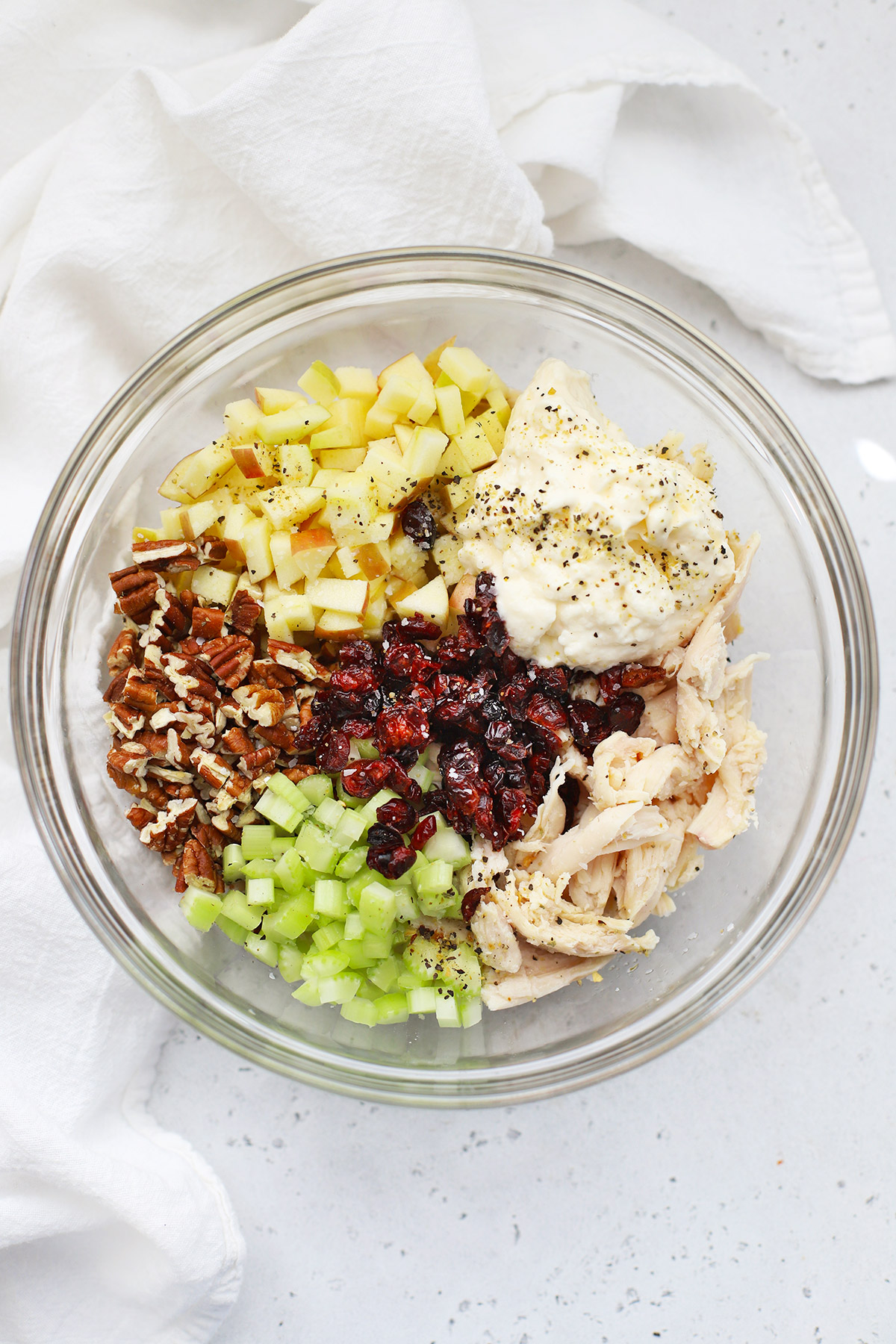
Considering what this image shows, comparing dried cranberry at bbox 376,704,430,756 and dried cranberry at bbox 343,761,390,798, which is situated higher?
dried cranberry at bbox 376,704,430,756

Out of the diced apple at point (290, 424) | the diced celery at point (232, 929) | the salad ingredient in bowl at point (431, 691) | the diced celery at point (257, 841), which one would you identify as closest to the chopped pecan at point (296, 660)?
the salad ingredient in bowl at point (431, 691)

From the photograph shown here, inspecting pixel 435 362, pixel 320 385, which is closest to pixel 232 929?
pixel 320 385

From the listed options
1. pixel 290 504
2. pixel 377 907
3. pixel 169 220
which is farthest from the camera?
pixel 169 220

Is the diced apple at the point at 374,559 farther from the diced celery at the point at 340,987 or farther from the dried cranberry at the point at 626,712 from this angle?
the diced celery at the point at 340,987

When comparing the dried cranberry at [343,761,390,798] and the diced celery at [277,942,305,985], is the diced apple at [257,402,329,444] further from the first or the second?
the diced celery at [277,942,305,985]

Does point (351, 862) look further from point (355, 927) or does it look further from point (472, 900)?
point (472, 900)

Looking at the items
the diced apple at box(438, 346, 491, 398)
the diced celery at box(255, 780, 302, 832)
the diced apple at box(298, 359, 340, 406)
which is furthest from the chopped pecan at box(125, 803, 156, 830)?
the diced apple at box(438, 346, 491, 398)
